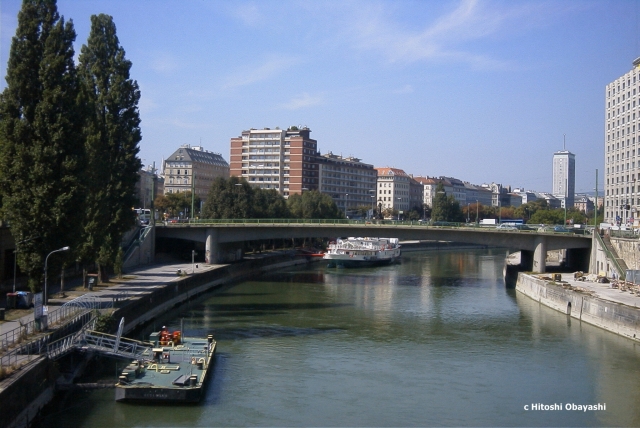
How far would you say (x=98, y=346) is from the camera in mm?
24469

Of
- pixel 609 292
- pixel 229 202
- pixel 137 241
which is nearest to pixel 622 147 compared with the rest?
pixel 609 292

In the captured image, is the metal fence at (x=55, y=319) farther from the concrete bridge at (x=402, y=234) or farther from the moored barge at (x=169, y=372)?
the concrete bridge at (x=402, y=234)

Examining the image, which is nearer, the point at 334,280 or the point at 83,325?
the point at 83,325

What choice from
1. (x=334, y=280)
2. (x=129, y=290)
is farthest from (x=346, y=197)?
(x=129, y=290)

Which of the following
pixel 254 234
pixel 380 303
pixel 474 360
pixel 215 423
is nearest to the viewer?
pixel 215 423

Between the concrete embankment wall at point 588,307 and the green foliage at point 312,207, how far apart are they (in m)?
44.4

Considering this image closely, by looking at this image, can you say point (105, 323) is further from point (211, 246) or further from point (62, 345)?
point (211, 246)

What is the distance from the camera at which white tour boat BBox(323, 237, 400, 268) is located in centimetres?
7644

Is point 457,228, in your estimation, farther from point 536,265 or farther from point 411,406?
point 411,406

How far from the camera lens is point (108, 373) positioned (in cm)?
2498

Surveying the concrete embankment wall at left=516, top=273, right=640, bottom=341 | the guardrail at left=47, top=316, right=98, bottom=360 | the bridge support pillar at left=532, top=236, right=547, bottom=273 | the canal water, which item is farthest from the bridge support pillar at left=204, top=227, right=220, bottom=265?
the guardrail at left=47, top=316, right=98, bottom=360

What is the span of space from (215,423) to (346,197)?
399 feet

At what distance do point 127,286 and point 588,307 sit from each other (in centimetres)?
2701

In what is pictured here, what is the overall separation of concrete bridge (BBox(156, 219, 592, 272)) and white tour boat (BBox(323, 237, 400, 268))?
13.5m
